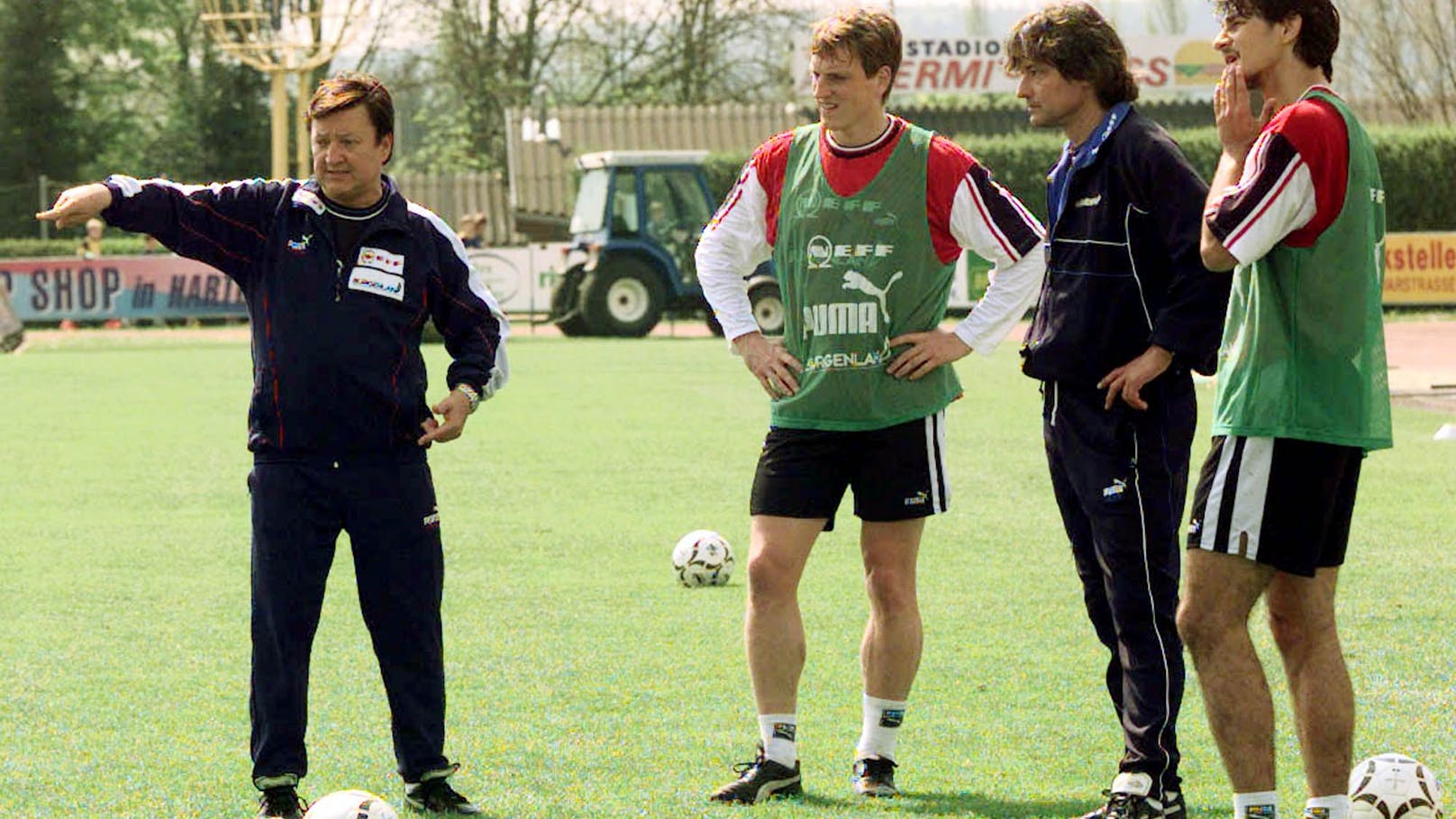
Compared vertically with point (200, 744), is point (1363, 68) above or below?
above

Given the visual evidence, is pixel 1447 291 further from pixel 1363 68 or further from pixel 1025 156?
pixel 1363 68

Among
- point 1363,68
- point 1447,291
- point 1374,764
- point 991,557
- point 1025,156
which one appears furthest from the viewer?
point 1363,68

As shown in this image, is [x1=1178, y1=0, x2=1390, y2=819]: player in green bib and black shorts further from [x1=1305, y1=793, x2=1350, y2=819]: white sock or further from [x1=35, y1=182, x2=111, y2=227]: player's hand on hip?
[x1=35, y1=182, x2=111, y2=227]: player's hand on hip

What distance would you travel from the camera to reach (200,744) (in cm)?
617

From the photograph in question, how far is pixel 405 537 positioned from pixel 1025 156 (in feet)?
120

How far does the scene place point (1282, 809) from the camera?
525 centimetres

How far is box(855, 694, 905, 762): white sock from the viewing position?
5.61 m

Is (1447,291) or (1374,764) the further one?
(1447,291)

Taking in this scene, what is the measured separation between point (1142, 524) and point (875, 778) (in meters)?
1.02

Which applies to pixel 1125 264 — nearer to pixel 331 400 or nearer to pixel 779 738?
pixel 779 738

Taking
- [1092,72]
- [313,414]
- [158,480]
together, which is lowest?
[158,480]

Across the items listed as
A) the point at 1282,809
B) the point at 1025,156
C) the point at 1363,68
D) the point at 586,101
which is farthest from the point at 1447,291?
the point at 1282,809

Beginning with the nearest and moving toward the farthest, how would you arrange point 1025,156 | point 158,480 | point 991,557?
1. point 991,557
2. point 158,480
3. point 1025,156

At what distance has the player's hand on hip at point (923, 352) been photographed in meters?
5.49
